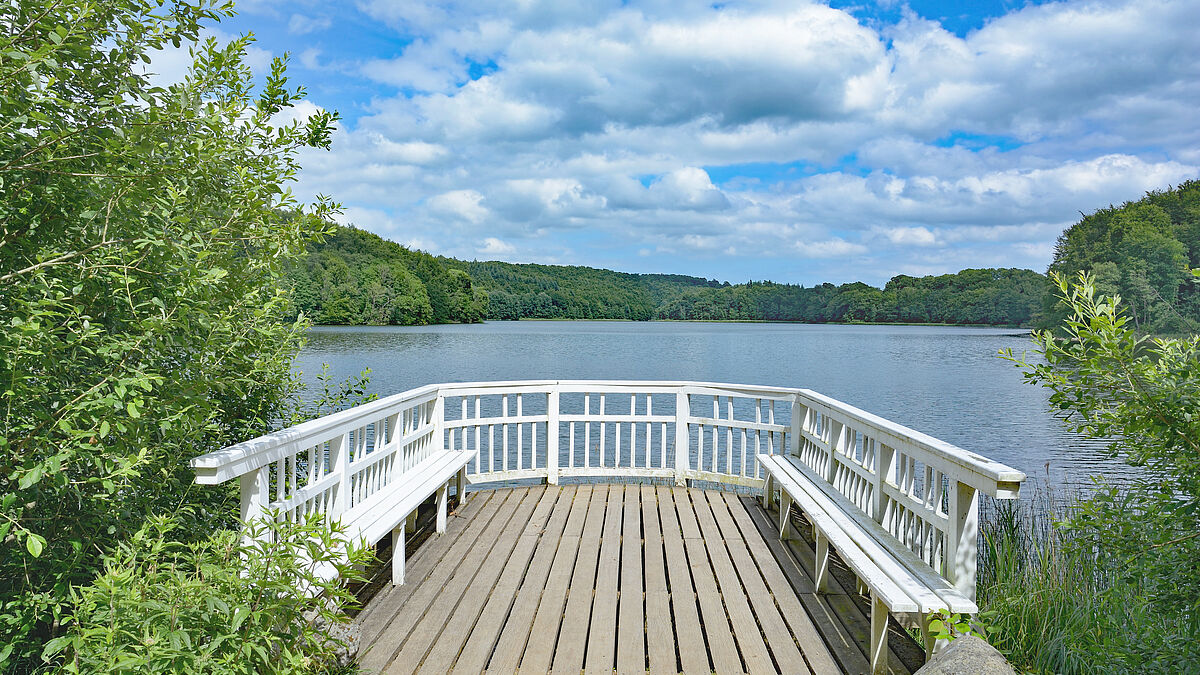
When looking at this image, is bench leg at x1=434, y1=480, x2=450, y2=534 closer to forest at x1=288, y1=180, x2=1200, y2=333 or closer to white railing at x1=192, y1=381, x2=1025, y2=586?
white railing at x1=192, y1=381, x2=1025, y2=586

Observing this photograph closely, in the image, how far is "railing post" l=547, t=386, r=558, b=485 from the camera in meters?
5.95

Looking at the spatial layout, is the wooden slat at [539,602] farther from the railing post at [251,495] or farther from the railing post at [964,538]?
the railing post at [964,538]

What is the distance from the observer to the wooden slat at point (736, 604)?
9.14 feet

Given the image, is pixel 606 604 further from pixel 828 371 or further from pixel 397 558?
pixel 828 371

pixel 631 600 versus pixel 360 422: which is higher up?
pixel 360 422

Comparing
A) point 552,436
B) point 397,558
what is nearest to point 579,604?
point 397,558

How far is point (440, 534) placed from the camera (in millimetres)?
4621

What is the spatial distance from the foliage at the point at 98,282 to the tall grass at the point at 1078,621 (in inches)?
109

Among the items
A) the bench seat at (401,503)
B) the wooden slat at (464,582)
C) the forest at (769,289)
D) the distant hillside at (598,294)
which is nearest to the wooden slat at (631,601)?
the wooden slat at (464,582)

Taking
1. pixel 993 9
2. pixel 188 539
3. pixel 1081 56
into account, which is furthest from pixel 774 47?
pixel 188 539

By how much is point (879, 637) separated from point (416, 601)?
2186mm

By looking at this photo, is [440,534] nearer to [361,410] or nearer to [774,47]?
[361,410]

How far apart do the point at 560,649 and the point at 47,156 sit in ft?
8.18

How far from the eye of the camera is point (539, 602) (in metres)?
3.41
